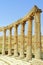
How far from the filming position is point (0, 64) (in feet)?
90.6

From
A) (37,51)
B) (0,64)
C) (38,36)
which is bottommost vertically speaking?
(0,64)

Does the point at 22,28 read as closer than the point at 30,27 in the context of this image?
No

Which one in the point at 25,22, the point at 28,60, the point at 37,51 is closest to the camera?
the point at 37,51

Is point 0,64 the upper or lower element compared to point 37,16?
lower

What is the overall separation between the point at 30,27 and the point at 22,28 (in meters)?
4.16

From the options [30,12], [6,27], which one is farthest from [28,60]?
[6,27]

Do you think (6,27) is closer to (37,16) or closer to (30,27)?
(30,27)

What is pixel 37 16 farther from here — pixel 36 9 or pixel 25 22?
pixel 25 22

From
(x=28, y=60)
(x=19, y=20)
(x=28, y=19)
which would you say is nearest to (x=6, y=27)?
(x=19, y=20)

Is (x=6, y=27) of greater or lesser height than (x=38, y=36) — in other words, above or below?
above

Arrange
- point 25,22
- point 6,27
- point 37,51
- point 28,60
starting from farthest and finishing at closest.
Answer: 1. point 6,27
2. point 25,22
3. point 28,60
4. point 37,51

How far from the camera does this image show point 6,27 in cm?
4297

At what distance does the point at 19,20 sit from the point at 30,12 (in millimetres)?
6416

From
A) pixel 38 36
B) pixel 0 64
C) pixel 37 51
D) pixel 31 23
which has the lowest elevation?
pixel 0 64
